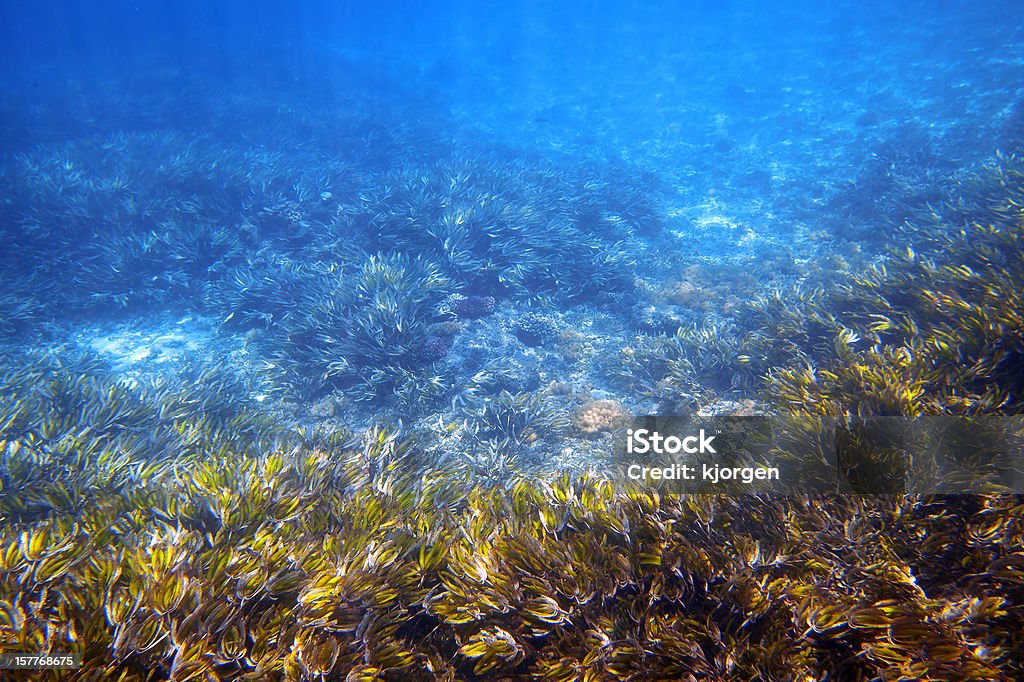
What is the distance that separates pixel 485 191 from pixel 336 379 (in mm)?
8116

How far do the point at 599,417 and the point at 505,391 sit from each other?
5.48ft

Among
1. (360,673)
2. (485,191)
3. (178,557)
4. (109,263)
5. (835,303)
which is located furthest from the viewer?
(485,191)

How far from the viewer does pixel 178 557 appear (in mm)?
3049

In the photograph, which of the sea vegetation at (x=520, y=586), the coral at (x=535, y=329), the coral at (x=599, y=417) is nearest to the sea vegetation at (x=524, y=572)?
the sea vegetation at (x=520, y=586)

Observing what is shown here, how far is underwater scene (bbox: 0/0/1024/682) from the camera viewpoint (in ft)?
9.00

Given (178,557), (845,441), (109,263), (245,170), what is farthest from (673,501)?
(245,170)

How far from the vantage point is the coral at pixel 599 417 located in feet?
22.7

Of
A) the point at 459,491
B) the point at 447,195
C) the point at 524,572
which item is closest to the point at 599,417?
the point at 459,491

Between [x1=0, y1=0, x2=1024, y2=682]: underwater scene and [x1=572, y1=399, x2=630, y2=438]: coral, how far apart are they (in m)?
0.04

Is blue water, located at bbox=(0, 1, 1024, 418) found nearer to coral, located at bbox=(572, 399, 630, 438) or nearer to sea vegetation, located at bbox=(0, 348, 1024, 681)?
coral, located at bbox=(572, 399, 630, 438)

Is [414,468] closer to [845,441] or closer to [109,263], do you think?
[845,441]

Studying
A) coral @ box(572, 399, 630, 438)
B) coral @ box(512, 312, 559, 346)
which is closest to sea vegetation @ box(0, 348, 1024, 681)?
coral @ box(572, 399, 630, 438)

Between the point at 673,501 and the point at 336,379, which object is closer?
the point at 673,501

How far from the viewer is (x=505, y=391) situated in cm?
757
